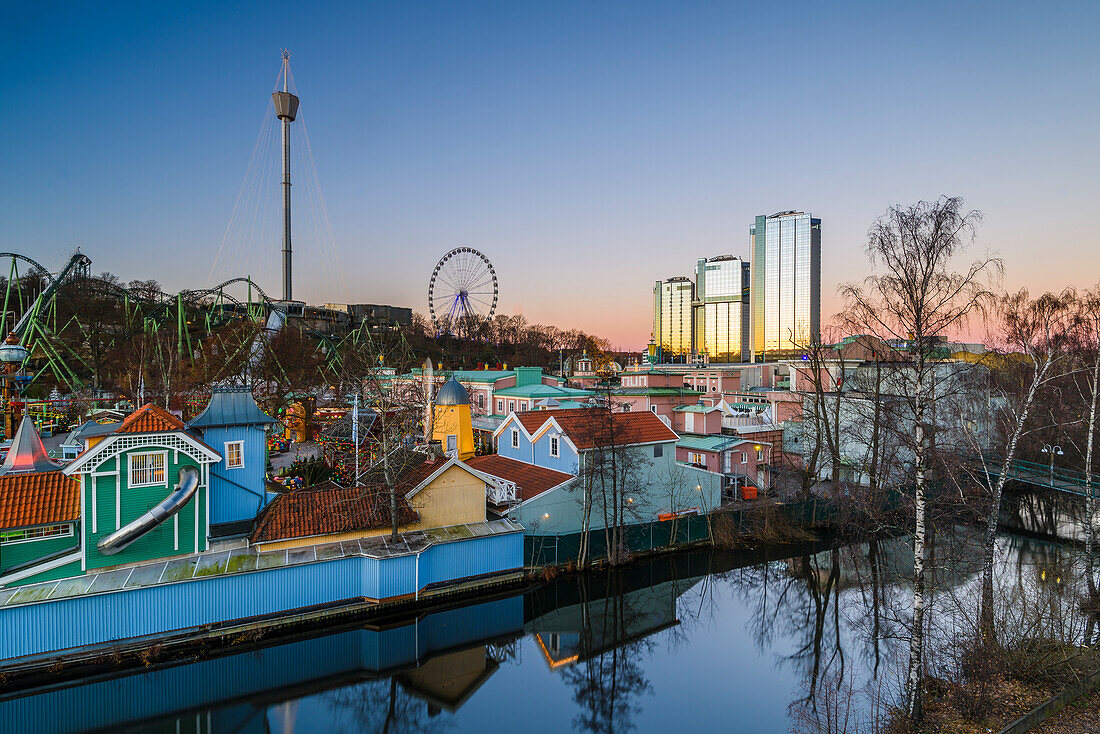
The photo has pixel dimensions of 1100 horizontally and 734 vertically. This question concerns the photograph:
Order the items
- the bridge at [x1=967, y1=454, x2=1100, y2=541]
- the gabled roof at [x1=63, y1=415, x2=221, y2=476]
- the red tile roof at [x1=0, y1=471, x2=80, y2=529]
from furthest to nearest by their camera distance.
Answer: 1. the bridge at [x1=967, y1=454, x2=1100, y2=541]
2. the gabled roof at [x1=63, y1=415, x2=221, y2=476]
3. the red tile roof at [x1=0, y1=471, x2=80, y2=529]

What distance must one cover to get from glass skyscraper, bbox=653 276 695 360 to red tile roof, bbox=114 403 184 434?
446 feet

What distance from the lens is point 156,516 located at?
13609 mm

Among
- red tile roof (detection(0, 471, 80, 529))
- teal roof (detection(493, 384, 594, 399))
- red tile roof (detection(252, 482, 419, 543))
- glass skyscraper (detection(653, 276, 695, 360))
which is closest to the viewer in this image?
red tile roof (detection(0, 471, 80, 529))

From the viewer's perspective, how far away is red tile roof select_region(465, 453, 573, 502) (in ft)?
64.8

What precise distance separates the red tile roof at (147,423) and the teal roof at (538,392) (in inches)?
860

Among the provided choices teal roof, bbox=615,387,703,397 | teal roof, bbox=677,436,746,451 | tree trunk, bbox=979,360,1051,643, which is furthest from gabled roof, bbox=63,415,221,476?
teal roof, bbox=615,387,703,397

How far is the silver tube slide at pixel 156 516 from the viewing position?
1329cm

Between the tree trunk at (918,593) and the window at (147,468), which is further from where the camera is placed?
the window at (147,468)

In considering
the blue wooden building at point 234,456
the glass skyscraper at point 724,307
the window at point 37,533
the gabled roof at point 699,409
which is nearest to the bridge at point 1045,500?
the gabled roof at point 699,409

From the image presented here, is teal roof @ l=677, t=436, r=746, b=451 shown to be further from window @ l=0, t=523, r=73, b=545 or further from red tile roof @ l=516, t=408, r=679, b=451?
window @ l=0, t=523, r=73, b=545

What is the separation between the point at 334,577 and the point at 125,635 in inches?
179

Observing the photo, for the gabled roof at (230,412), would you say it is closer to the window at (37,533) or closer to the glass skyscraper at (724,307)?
the window at (37,533)

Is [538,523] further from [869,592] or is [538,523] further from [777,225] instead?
[777,225]

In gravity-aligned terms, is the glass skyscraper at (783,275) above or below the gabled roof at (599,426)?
above
